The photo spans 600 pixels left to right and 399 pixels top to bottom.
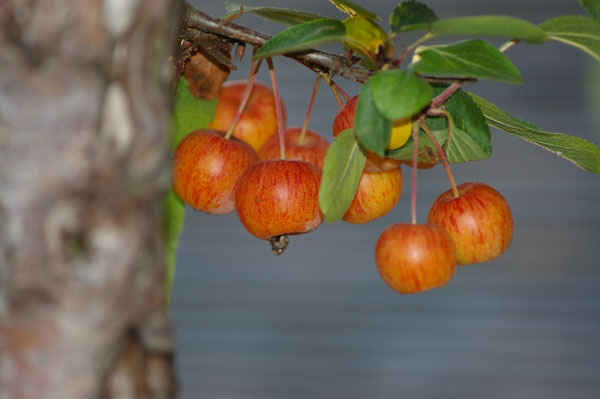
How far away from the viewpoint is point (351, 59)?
0.73 m

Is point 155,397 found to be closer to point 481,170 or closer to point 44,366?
point 44,366

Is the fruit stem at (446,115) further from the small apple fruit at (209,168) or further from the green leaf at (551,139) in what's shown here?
the small apple fruit at (209,168)

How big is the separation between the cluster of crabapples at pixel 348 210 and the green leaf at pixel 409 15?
0.09m

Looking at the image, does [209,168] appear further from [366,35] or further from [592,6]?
[592,6]

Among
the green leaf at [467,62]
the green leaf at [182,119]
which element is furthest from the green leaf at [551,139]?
the green leaf at [182,119]

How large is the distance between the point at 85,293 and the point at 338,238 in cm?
322

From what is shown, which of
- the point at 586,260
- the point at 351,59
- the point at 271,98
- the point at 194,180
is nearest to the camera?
the point at 351,59

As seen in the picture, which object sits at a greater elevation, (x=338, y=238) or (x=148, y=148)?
(x=148, y=148)

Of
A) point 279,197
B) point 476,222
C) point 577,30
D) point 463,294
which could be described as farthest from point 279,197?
point 463,294

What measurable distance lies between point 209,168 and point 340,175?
215mm

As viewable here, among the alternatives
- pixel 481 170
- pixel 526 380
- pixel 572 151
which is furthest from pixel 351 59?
pixel 526 380

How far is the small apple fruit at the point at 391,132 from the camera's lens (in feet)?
2.21

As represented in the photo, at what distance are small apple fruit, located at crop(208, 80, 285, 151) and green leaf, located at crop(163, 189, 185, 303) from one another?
11 cm

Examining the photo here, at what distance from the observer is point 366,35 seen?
2.20 feet
